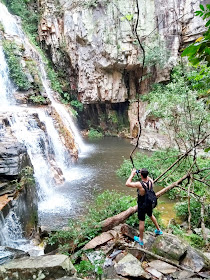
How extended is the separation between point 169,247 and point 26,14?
23.7 meters

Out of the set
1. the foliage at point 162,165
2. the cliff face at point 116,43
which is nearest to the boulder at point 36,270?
the foliage at point 162,165

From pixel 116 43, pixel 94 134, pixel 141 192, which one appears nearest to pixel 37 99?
Answer: pixel 116 43

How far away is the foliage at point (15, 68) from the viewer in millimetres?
14684

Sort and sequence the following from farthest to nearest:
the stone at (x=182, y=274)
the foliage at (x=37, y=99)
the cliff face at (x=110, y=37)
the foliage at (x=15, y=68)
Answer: the cliff face at (x=110, y=37) < the foliage at (x=15, y=68) < the foliage at (x=37, y=99) < the stone at (x=182, y=274)

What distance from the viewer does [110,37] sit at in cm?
1667

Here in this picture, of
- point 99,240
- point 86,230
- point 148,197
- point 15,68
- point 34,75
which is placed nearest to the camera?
point 148,197

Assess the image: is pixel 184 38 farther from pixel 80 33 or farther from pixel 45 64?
pixel 45 64

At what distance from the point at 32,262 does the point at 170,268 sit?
2.08m

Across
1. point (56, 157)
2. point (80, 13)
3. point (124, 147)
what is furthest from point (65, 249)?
point (80, 13)

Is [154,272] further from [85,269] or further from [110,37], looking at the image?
[110,37]

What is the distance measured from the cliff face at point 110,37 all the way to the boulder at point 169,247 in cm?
1491

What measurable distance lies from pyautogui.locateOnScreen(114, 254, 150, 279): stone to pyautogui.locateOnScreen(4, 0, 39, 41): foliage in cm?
2143

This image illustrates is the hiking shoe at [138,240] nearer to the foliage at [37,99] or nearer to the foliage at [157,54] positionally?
the foliage at [37,99]

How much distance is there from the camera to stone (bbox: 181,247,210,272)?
10.5 feet
